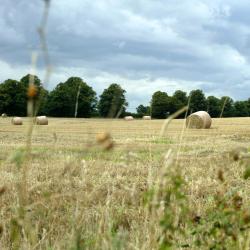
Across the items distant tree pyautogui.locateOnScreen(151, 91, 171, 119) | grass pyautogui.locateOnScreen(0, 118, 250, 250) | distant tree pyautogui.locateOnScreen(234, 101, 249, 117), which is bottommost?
grass pyautogui.locateOnScreen(0, 118, 250, 250)

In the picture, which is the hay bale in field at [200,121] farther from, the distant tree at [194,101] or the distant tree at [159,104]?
the distant tree at [159,104]

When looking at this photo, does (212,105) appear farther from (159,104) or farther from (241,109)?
(241,109)

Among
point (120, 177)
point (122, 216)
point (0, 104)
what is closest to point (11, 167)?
point (120, 177)

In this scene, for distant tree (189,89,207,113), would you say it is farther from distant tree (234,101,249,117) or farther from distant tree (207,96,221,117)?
distant tree (234,101,249,117)

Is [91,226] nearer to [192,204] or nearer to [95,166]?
[192,204]

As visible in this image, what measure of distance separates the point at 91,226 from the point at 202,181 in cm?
266

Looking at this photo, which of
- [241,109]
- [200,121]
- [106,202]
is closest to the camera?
[106,202]

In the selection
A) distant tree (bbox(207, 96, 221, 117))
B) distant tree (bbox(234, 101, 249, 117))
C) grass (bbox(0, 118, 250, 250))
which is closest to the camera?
grass (bbox(0, 118, 250, 250))

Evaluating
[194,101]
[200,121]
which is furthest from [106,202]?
[200,121]

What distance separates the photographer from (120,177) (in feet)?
22.5

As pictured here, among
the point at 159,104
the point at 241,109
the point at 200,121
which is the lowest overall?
the point at 200,121

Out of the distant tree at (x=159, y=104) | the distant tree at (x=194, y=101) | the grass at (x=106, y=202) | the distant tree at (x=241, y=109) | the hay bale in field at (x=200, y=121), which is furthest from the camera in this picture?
the distant tree at (x=241, y=109)

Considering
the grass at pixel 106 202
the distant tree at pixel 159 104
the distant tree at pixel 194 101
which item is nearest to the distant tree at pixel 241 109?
the grass at pixel 106 202

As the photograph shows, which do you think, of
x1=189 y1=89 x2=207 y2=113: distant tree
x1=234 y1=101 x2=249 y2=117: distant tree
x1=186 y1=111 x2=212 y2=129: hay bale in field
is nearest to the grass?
x1=189 y1=89 x2=207 y2=113: distant tree
